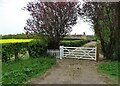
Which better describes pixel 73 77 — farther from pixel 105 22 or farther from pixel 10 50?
pixel 105 22

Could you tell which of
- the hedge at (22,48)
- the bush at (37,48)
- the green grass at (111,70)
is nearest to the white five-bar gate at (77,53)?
the bush at (37,48)

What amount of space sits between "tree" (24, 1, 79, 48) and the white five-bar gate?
1.38m

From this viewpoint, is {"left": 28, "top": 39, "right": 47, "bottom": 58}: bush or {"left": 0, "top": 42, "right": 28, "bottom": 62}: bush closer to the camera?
{"left": 0, "top": 42, "right": 28, "bottom": 62}: bush

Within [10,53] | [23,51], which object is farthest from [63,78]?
[23,51]

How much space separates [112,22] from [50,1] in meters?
4.91

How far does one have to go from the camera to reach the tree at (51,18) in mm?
19578

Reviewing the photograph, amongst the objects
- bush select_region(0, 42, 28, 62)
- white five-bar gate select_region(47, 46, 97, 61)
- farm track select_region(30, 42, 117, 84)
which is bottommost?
farm track select_region(30, 42, 117, 84)

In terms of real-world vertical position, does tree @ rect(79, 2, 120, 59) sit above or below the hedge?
above

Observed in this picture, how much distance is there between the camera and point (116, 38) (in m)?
18.2

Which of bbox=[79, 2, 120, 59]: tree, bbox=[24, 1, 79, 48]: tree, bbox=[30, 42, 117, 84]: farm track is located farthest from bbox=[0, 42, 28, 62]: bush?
bbox=[79, 2, 120, 59]: tree

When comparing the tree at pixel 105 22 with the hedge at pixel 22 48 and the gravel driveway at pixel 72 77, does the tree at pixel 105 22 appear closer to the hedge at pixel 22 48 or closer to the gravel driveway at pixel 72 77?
the hedge at pixel 22 48

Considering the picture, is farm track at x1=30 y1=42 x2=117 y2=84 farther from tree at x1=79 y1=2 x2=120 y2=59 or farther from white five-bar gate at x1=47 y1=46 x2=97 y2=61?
tree at x1=79 y1=2 x2=120 y2=59

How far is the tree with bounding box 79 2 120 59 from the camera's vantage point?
58.6 ft

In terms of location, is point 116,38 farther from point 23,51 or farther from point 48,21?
point 23,51
